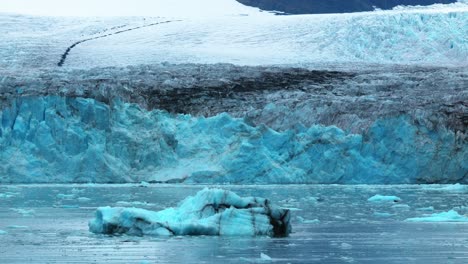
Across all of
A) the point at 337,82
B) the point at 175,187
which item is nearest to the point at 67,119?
the point at 175,187

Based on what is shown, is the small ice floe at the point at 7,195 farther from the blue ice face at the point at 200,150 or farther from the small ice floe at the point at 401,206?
the small ice floe at the point at 401,206

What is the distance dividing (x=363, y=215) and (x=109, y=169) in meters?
6.89

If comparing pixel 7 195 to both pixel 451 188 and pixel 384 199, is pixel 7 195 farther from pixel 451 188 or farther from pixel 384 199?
pixel 451 188

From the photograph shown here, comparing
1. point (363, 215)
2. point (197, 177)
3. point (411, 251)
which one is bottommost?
point (197, 177)

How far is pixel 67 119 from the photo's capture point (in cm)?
1814

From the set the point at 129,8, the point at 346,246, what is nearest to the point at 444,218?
the point at 346,246

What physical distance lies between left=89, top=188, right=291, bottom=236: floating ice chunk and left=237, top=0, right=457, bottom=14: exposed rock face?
103ft

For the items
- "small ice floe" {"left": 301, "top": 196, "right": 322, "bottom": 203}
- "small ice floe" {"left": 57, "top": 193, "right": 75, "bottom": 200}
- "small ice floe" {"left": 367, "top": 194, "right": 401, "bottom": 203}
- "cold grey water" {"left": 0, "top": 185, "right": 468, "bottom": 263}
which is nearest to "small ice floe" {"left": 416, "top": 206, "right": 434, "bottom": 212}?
"cold grey water" {"left": 0, "top": 185, "right": 468, "bottom": 263}

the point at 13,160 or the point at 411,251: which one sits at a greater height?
the point at 411,251

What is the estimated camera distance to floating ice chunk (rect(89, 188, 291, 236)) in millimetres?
9386

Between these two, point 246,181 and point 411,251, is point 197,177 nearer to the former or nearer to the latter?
point 246,181

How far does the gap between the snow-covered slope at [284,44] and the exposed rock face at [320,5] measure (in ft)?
24.1

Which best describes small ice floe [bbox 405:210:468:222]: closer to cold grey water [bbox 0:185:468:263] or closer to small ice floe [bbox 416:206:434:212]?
cold grey water [bbox 0:185:468:263]

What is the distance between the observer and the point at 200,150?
1844 cm
